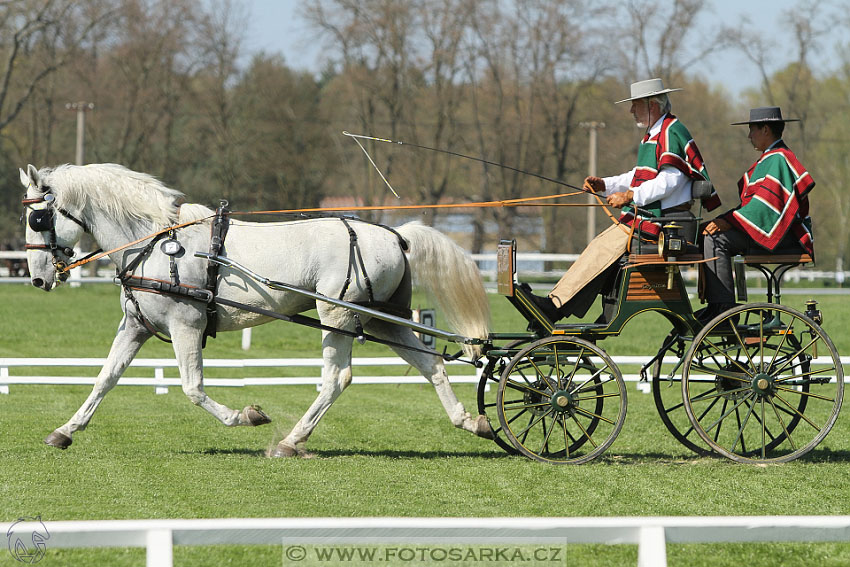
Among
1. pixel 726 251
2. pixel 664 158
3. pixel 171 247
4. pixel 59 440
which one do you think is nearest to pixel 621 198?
pixel 664 158

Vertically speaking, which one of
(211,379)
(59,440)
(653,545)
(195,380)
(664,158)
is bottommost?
(211,379)

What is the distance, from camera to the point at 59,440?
22.7ft

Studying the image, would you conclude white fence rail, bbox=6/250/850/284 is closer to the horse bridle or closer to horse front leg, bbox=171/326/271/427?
the horse bridle

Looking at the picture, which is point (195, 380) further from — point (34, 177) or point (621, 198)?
point (621, 198)

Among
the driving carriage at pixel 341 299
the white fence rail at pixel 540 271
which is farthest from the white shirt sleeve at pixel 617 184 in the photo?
the white fence rail at pixel 540 271

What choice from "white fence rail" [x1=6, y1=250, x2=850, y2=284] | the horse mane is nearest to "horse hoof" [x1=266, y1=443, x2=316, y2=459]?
the horse mane

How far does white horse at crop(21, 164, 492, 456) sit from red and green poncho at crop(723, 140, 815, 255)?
1908 millimetres

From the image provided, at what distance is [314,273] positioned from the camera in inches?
279

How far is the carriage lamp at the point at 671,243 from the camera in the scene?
20.8 feet

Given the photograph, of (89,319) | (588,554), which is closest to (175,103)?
(89,319)

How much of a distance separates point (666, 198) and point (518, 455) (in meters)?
2.04

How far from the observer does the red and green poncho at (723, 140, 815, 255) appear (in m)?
6.37

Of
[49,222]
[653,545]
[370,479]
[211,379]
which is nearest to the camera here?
[653,545]

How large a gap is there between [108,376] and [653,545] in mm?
4711
